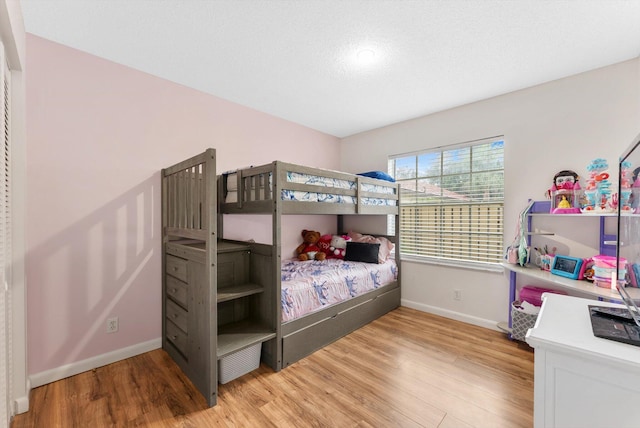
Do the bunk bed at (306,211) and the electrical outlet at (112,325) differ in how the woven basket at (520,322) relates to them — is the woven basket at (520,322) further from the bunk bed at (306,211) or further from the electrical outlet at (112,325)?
Result: the electrical outlet at (112,325)

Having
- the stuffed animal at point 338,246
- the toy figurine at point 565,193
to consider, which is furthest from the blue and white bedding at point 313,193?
the toy figurine at point 565,193

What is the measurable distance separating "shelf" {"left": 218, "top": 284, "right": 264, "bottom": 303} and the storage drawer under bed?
44cm

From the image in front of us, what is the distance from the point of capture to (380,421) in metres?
1.59

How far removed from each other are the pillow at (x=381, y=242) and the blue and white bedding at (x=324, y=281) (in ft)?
0.30

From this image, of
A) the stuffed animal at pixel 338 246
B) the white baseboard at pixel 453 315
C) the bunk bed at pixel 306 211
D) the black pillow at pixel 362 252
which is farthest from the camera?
the stuffed animal at pixel 338 246

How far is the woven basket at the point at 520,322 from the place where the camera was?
93.8 inches

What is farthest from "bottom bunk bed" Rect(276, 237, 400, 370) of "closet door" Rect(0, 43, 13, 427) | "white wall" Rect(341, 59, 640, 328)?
"closet door" Rect(0, 43, 13, 427)

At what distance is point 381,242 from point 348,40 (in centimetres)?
233

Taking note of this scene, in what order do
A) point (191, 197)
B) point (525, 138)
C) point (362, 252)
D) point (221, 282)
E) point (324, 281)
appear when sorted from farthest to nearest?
1. point (362, 252)
2. point (525, 138)
3. point (324, 281)
4. point (221, 282)
5. point (191, 197)

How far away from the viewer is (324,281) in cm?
254

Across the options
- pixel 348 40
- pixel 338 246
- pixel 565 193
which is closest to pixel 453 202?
pixel 565 193

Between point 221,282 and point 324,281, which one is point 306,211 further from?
point 221,282

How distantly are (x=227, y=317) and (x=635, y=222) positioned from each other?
2521 millimetres

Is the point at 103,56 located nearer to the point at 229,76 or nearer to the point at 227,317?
the point at 229,76
